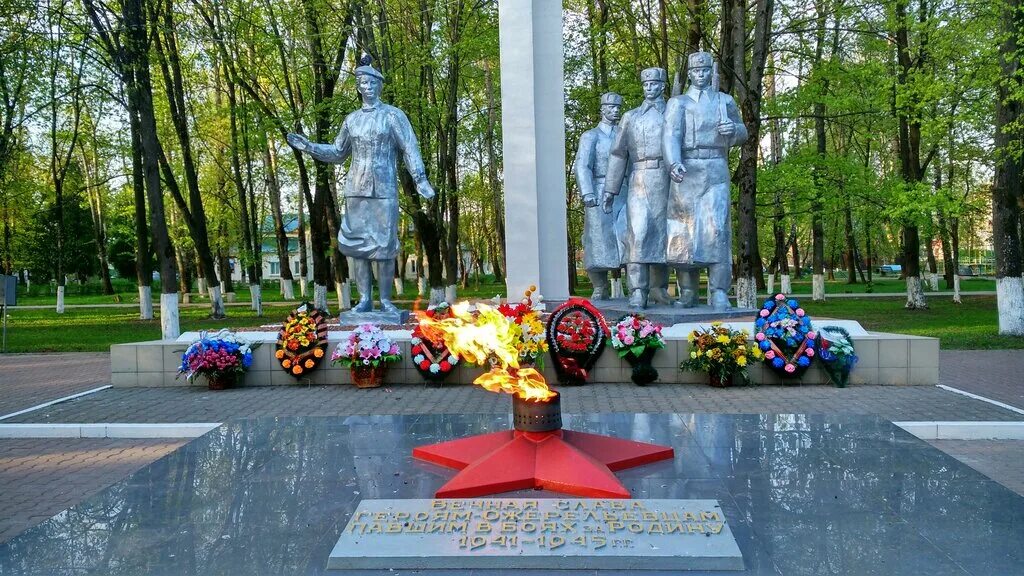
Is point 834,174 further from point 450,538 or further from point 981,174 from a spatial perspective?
point 450,538

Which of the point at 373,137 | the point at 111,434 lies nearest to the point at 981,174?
the point at 373,137

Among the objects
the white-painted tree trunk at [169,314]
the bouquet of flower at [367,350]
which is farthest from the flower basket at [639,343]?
the white-painted tree trunk at [169,314]

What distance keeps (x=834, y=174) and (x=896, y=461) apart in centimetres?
1800

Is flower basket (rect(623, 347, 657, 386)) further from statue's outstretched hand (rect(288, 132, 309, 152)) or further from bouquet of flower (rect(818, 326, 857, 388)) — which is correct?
statue's outstretched hand (rect(288, 132, 309, 152))

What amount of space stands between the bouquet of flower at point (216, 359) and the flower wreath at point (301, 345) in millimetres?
418

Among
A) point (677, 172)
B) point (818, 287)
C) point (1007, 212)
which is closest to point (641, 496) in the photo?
point (677, 172)

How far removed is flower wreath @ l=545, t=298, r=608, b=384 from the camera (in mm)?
8477

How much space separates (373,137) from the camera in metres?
9.83

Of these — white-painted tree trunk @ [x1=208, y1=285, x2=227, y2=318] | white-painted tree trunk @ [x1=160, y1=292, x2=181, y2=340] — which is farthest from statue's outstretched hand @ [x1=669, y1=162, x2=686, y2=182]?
white-painted tree trunk @ [x1=208, y1=285, x2=227, y2=318]

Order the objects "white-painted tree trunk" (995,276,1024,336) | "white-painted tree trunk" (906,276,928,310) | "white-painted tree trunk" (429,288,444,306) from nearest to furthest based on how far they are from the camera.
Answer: "white-painted tree trunk" (995,276,1024,336) < "white-painted tree trunk" (906,276,928,310) < "white-painted tree trunk" (429,288,444,306)

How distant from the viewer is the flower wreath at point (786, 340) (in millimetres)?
8141

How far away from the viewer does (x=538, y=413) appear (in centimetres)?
416

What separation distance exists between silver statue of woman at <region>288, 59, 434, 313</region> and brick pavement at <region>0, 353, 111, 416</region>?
3.95 meters

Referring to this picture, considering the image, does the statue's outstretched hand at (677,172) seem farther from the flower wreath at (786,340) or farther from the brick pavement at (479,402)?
the brick pavement at (479,402)
